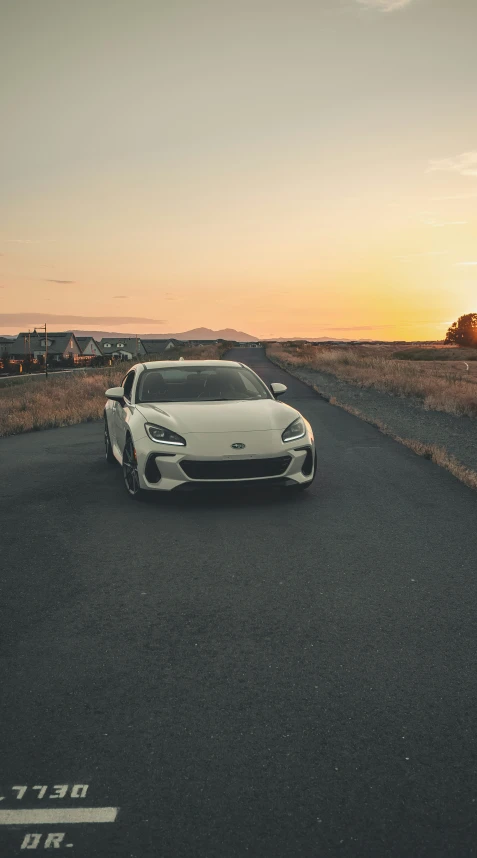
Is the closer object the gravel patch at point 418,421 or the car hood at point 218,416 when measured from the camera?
the car hood at point 218,416

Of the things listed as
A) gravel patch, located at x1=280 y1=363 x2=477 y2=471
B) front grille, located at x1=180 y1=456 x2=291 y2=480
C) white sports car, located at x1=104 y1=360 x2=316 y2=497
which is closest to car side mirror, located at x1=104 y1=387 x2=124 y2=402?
white sports car, located at x1=104 y1=360 x2=316 y2=497

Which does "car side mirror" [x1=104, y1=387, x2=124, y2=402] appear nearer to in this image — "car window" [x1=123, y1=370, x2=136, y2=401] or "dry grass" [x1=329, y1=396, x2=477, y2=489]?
"car window" [x1=123, y1=370, x2=136, y2=401]

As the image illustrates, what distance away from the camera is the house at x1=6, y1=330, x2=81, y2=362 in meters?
125

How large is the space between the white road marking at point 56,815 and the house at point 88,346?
140873 millimetres

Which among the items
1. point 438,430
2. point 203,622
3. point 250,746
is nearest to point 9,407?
point 438,430

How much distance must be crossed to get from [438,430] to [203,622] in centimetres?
1144

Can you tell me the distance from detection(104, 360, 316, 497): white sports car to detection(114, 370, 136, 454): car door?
0.08 feet

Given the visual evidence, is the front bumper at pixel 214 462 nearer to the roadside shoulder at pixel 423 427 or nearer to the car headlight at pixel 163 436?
the car headlight at pixel 163 436

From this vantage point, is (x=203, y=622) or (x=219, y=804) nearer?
(x=219, y=804)

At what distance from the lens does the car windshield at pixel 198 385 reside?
8438 millimetres

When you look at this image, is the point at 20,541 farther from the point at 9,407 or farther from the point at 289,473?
the point at 9,407

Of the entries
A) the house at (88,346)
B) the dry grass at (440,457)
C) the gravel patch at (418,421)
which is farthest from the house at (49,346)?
the dry grass at (440,457)

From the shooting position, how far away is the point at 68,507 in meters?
7.29

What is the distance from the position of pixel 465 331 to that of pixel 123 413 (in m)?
147
